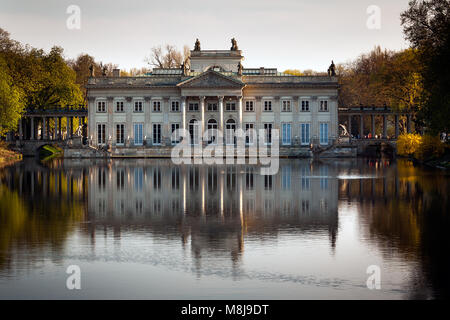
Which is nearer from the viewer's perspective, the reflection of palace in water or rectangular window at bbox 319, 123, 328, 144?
the reflection of palace in water

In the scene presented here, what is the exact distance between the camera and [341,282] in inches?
676

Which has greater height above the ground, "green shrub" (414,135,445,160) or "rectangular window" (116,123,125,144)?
"rectangular window" (116,123,125,144)

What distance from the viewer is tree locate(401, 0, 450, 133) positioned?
5256 cm

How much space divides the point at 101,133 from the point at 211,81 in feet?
51.1

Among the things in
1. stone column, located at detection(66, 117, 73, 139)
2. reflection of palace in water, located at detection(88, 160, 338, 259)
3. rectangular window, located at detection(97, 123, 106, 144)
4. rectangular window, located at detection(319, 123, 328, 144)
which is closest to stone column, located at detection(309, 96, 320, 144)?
rectangular window, located at detection(319, 123, 328, 144)

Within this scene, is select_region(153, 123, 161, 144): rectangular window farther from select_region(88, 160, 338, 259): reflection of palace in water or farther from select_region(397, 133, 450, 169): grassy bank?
select_region(88, 160, 338, 259): reflection of palace in water

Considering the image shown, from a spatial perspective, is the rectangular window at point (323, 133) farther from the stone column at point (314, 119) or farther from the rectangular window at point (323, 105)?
the rectangular window at point (323, 105)

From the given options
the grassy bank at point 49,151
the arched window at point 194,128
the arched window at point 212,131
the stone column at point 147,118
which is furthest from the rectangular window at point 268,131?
the grassy bank at point 49,151

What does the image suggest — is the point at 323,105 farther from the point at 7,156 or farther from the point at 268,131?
the point at 7,156

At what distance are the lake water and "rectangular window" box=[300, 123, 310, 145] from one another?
5370 centimetres

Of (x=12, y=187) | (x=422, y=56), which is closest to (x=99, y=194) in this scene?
(x=12, y=187)

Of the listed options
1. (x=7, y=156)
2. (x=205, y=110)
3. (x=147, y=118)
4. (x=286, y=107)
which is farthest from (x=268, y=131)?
(x=7, y=156)

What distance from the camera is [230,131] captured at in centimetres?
9444
